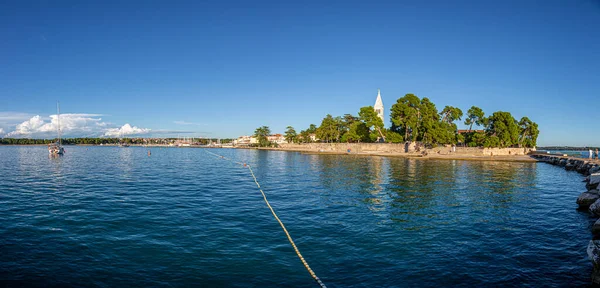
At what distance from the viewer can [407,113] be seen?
101062 millimetres

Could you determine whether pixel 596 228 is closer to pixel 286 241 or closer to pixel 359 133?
pixel 286 241

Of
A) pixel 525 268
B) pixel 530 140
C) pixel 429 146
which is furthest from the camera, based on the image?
pixel 530 140

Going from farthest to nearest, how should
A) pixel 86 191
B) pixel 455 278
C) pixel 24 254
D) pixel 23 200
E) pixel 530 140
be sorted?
pixel 530 140 < pixel 86 191 < pixel 23 200 < pixel 24 254 < pixel 455 278

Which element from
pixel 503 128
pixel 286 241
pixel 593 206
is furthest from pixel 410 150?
pixel 286 241

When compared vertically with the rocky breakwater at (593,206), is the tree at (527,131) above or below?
above

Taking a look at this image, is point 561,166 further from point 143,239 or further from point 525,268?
point 143,239

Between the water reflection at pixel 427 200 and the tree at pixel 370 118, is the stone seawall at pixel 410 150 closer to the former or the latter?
the tree at pixel 370 118

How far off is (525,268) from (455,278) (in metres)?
2.99

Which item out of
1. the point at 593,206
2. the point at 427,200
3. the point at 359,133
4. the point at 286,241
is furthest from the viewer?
the point at 359,133

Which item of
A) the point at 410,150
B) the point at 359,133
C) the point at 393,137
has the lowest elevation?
the point at 410,150

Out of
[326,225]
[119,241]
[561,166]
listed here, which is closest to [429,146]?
[561,166]

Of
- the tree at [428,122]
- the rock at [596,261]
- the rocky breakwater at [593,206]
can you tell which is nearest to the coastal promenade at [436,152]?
the tree at [428,122]

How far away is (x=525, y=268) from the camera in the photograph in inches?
445

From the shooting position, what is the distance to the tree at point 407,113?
329 ft
